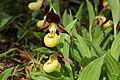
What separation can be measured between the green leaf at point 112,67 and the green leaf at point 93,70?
0.09 m

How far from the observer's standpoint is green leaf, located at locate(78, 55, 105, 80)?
164 centimetres

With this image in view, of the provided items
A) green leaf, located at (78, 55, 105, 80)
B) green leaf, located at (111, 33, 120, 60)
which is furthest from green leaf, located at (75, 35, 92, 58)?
green leaf, located at (78, 55, 105, 80)

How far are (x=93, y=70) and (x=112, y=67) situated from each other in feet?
0.56

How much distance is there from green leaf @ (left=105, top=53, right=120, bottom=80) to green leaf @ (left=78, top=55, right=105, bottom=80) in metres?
0.09

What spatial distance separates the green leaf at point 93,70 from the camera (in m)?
1.64

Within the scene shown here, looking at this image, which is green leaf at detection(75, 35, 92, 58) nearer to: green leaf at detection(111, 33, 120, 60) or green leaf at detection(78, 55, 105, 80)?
green leaf at detection(111, 33, 120, 60)

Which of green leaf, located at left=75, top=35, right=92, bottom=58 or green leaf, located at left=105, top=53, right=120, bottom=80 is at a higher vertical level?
green leaf, located at left=75, top=35, right=92, bottom=58

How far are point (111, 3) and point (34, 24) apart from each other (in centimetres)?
149

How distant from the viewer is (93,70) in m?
1.66

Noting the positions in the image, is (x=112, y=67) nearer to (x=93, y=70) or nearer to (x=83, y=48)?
(x=93, y=70)

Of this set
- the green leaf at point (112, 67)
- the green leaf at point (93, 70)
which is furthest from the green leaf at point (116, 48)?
the green leaf at point (93, 70)

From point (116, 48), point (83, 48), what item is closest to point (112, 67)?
point (116, 48)

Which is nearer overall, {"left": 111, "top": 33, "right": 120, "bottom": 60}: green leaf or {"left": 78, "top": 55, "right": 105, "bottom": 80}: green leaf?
{"left": 78, "top": 55, "right": 105, "bottom": 80}: green leaf

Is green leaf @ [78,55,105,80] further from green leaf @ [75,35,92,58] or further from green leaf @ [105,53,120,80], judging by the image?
green leaf @ [75,35,92,58]
